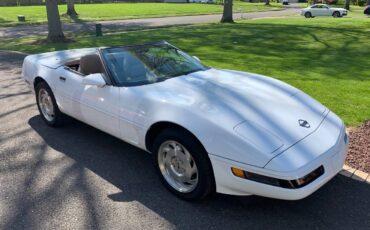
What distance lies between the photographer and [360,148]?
14.9 feet

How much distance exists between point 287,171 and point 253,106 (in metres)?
0.90

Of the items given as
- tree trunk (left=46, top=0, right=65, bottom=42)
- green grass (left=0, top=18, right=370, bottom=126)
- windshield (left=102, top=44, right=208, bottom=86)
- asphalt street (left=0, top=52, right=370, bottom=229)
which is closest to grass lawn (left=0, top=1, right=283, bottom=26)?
tree trunk (left=46, top=0, right=65, bottom=42)

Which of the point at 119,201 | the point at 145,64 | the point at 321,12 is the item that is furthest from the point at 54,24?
the point at 321,12

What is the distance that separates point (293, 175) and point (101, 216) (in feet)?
5.52

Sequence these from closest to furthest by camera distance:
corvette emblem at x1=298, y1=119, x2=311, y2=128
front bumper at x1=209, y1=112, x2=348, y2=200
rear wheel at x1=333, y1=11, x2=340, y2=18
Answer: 1. front bumper at x1=209, y1=112, x2=348, y2=200
2. corvette emblem at x1=298, y1=119, x2=311, y2=128
3. rear wheel at x1=333, y1=11, x2=340, y2=18

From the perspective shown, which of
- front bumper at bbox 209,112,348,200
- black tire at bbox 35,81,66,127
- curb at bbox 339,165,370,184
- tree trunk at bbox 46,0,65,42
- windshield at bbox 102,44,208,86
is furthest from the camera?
tree trunk at bbox 46,0,65,42

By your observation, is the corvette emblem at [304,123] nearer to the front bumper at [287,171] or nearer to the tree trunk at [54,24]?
the front bumper at [287,171]

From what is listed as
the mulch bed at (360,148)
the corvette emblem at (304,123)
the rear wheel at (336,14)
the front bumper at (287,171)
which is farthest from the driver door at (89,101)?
the rear wheel at (336,14)

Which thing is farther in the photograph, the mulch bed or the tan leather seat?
the tan leather seat

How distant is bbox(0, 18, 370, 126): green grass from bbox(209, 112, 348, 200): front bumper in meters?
2.40

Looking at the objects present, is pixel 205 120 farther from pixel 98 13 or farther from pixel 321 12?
pixel 321 12

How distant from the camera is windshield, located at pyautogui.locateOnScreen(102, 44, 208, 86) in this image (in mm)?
4230

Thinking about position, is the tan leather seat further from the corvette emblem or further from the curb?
the curb

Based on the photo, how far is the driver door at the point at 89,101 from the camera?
4.12m
